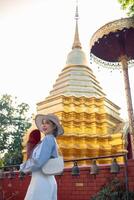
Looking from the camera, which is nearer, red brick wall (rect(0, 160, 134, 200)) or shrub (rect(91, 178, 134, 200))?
shrub (rect(91, 178, 134, 200))

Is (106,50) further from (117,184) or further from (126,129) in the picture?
(117,184)

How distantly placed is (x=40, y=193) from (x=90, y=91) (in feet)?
45.3

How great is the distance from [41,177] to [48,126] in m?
0.63

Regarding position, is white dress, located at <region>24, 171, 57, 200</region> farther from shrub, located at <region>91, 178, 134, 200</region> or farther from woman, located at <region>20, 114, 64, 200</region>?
shrub, located at <region>91, 178, 134, 200</region>

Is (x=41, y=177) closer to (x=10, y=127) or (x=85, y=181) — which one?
(x=85, y=181)

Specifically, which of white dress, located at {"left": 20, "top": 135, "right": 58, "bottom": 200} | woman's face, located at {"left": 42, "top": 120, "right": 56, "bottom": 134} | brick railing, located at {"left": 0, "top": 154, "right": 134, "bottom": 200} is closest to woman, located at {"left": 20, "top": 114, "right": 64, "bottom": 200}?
white dress, located at {"left": 20, "top": 135, "right": 58, "bottom": 200}

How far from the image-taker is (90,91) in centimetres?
1691

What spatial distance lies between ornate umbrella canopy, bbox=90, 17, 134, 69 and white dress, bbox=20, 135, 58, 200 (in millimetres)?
8660

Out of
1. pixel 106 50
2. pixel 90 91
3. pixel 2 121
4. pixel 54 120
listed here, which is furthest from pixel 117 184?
pixel 2 121

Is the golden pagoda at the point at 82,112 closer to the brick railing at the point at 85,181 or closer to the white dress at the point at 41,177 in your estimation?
the brick railing at the point at 85,181

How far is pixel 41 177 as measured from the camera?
3363mm

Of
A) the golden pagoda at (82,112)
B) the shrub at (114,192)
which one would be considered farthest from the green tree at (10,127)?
the shrub at (114,192)

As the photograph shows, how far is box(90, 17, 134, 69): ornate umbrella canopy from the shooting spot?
38.0ft

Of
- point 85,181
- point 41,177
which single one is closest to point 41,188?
→ point 41,177
